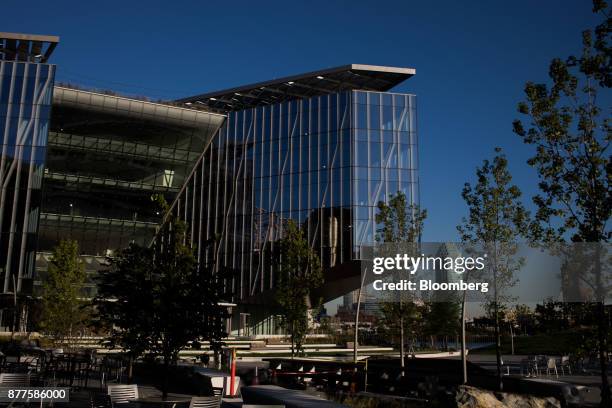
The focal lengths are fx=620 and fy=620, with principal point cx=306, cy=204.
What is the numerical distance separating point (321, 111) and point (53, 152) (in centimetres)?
2447

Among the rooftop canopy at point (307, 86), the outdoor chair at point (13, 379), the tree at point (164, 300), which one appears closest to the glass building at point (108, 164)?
the rooftop canopy at point (307, 86)

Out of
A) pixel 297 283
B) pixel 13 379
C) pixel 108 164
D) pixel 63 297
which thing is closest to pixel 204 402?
pixel 13 379

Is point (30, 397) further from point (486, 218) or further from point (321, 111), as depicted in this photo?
point (321, 111)

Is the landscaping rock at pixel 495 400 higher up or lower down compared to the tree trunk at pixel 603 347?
lower down

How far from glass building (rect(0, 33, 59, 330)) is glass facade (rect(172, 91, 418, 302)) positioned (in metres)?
14.1

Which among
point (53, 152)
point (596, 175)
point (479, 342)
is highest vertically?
point (53, 152)

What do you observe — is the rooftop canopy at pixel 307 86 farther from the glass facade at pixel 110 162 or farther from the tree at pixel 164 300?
the tree at pixel 164 300

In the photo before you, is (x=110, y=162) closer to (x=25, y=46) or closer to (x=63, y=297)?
(x=25, y=46)

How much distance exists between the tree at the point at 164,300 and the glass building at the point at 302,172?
122ft

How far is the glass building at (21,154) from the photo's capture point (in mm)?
50531

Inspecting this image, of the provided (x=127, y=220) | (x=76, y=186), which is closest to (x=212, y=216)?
(x=127, y=220)

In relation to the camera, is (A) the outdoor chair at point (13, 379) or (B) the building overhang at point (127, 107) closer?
(A) the outdoor chair at point (13, 379)

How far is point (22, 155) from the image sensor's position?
5122 centimetres

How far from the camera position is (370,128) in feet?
183
